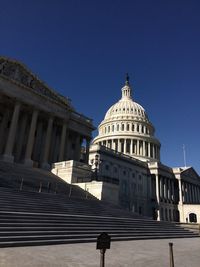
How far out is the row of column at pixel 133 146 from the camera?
90.8 m

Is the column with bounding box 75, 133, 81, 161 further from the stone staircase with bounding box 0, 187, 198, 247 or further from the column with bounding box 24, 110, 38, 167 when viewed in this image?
the stone staircase with bounding box 0, 187, 198, 247

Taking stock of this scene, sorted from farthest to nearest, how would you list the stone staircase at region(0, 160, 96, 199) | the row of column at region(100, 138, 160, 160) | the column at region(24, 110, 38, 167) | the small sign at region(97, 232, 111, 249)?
the row of column at region(100, 138, 160, 160) < the column at region(24, 110, 38, 167) < the stone staircase at region(0, 160, 96, 199) < the small sign at region(97, 232, 111, 249)

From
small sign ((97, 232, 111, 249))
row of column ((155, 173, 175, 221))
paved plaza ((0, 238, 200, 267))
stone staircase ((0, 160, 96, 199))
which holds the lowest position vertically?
paved plaza ((0, 238, 200, 267))

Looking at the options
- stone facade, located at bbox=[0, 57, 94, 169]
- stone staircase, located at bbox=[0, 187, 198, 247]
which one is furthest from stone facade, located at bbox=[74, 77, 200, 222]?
stone staircase, located at bbox=[0, 187, 198, 247]

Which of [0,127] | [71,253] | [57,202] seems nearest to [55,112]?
[0,127]

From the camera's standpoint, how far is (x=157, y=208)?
73.8 meters

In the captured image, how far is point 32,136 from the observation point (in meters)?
38.7

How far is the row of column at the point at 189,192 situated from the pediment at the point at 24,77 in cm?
5837

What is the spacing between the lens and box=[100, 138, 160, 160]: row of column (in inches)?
3575

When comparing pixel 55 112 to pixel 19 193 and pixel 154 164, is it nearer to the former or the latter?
pixel 19 193

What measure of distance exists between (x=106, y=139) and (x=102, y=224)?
2929 inches

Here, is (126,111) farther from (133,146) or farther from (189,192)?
(189,192)

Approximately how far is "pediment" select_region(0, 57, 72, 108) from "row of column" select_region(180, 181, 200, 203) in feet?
192

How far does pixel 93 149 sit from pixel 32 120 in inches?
969
